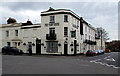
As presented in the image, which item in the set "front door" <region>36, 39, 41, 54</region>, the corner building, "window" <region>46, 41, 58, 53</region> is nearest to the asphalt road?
the corner building

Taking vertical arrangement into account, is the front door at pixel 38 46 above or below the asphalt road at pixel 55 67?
above

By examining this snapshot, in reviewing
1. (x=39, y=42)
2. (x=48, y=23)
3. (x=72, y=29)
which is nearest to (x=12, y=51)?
(x=39, y=42)

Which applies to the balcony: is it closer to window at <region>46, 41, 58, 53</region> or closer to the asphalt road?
window at <region>46, 41, 58, 53</region>

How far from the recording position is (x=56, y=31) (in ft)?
121

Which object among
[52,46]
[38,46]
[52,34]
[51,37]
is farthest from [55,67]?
[38,46]

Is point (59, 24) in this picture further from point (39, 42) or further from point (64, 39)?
point (39, 42)

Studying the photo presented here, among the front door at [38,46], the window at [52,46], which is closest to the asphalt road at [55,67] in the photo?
the window at [52,46]

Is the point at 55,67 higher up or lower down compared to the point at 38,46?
lower down

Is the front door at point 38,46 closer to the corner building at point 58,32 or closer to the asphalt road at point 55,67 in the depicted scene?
the corner building at point 58,32

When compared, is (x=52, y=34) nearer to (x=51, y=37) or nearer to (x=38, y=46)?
(x=51, y=37)

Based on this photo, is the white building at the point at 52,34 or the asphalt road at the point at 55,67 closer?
the asphalt road at the point at 55,67

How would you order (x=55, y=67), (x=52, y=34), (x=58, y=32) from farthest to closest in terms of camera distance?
(x=52, y=34) → (x=58, y=32) → (x=55, y=67)

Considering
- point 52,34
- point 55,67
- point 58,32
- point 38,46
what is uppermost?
point 58,32

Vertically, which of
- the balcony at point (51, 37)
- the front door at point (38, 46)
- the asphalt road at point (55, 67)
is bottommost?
the asphalt road at point (55, 67)
